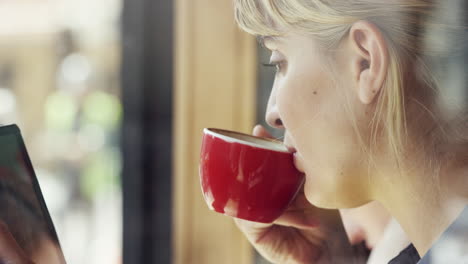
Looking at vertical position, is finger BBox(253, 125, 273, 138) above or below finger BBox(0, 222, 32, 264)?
above

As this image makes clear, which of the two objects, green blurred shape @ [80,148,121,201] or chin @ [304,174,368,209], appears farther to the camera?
green blurred shape @ [80,148,121,201]

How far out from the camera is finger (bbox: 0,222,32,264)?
391 mm

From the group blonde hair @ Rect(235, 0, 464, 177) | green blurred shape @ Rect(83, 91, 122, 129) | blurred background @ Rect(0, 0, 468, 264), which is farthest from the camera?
green blurred shape @ Rect(83, 91, 122, 129)

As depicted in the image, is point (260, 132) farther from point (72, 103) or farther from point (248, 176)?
point (72, 103)

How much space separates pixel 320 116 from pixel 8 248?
216 mm

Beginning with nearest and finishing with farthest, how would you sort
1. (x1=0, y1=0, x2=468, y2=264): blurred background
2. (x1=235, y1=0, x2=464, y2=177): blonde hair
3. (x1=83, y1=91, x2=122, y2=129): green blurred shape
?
(x1=235, y1=0, x2=464, y2=177): blonde hair → (x1=0, y1=0, x2=468, y2=264): blurred background → (x1=83, y1=91, x2=122, y2=129): green blurred shape

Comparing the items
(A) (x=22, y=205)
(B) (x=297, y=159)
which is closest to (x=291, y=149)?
(B) (x=297, y=159)

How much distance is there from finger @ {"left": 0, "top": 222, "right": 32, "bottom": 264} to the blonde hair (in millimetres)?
220

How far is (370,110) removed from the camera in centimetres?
38

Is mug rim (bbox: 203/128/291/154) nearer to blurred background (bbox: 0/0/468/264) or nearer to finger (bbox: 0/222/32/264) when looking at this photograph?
blurred background (bbox: 0/0/468/264)

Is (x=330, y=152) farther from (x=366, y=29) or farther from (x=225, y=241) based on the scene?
(x=225, y=241)

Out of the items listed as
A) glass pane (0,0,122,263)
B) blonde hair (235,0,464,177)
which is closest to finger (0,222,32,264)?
glass pane (0,0,122,263)

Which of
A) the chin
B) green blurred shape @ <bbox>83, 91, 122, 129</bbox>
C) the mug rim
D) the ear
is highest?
the ear

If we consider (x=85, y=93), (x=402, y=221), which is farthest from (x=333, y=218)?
(x=85, y=93)
